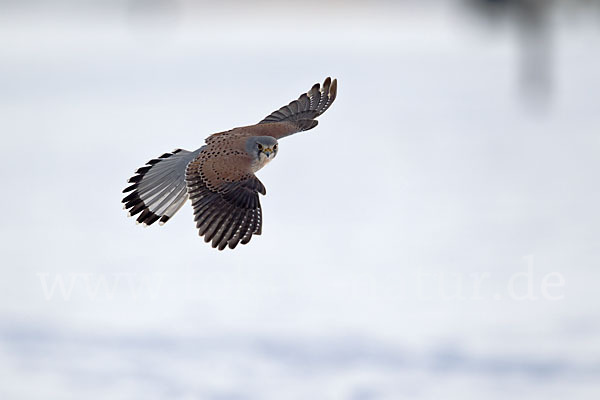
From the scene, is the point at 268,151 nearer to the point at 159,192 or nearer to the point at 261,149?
the point at 261,149

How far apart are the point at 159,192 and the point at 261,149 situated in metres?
0.60

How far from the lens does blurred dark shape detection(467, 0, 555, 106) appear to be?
54.1 feet

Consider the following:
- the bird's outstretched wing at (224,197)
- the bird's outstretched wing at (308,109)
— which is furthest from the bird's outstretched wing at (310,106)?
the bird's outstretched wing at (224,197)

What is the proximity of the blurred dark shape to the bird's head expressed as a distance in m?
11.9

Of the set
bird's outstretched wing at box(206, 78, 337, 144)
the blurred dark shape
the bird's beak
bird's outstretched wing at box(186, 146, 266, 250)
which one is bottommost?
bird's outstretched wing at box(186, 146, 266, 250)

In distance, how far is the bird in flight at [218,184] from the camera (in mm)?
4141

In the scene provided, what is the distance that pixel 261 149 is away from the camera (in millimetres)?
4391

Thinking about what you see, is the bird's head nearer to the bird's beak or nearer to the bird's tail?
the bird's beak

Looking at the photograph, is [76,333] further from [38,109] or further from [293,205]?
[38,109]

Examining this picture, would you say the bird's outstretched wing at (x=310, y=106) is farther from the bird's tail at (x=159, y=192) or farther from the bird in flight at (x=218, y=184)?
the bird's tail at (x=159, y=192)

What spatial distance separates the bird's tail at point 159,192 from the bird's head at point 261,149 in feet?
1.25

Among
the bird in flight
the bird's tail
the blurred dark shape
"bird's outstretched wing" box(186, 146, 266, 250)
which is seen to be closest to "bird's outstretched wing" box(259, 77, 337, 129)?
the bird in flight

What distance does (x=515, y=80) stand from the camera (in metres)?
17.0

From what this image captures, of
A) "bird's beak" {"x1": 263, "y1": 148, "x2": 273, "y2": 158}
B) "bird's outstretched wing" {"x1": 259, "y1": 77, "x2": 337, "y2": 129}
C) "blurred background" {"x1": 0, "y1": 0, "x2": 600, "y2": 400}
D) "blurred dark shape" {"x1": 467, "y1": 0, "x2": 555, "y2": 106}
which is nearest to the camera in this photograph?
"bird's beak" {"x1": 263, "y1": 148, "x2": 273, "y2": 158}
